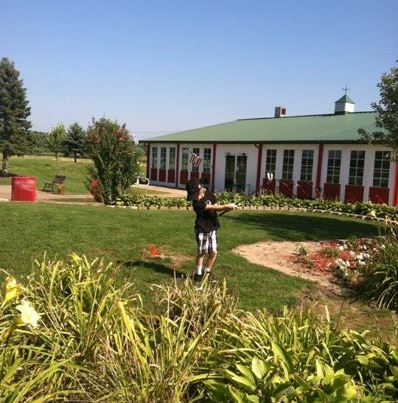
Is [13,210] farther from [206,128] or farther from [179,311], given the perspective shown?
[206,128]

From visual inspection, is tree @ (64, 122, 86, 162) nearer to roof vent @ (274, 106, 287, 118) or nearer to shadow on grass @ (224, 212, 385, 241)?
roof vent @ (274, 106, 287, 118)

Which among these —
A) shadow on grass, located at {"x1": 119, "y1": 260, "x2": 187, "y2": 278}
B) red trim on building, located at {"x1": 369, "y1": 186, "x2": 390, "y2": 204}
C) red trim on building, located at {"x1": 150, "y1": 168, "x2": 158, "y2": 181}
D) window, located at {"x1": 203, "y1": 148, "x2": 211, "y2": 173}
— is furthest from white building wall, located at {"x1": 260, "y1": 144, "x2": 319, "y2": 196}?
shadow on grass, located at {"x1": 119, "y1": 260, "x2": 187, "y2": 278}

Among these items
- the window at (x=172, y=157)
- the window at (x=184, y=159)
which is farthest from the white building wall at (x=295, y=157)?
the window at (x=172, y=157)

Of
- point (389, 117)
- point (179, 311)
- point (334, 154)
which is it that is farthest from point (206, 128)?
point (179, 311)

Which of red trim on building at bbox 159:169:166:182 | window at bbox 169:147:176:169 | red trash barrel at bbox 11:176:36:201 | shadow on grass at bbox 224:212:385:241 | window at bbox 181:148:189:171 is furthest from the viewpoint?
red trim on building at bbox 159:169:166:182

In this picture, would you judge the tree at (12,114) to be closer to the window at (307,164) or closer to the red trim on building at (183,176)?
the red trim on building at (183,176)

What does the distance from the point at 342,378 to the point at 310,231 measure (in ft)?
36.6

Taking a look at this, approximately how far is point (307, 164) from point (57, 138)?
4326 cm

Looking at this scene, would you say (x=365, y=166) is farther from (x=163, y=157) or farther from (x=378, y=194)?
(x=163, y=157)

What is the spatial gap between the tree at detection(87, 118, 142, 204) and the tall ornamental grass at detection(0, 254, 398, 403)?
14280mm

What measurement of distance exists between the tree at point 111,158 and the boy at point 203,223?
34.3 ft

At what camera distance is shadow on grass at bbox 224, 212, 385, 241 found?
12734 mm

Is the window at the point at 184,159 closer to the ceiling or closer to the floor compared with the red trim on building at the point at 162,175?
closer to the ceiling

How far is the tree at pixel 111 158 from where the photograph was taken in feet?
59.0
